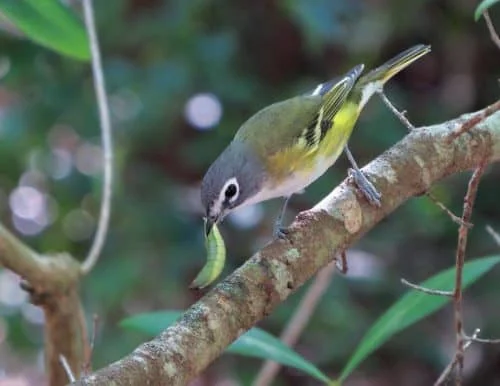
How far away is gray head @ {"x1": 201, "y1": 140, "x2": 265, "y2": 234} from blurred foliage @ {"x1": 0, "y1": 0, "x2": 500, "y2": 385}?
83 cm

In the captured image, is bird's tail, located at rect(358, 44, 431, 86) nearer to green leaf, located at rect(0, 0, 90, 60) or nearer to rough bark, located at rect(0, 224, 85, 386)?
green leaf, located at rect(0, 0, 90, 60)

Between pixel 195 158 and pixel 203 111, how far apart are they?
0.17m

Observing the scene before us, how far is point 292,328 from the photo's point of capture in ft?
7.93

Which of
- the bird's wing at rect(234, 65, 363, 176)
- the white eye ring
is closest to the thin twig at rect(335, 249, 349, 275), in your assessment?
the white eye ring

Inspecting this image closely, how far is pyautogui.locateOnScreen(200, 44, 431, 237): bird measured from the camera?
184 cm

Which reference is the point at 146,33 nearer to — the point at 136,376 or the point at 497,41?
the point at 497,41

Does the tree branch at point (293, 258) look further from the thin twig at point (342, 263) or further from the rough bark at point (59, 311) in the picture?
the rough bark at point (59, 311)

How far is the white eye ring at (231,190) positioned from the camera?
5.97 ft

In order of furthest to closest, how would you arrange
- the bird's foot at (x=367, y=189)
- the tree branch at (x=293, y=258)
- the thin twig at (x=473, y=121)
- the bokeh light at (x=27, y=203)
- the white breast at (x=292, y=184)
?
the bokeh light at (x=27, y=203), the white breast at (x=292, y=184), the bird's foot at (x=367, y=189), the thin twig at (x=473, y=121), the tree branch at (x=293, y=258)

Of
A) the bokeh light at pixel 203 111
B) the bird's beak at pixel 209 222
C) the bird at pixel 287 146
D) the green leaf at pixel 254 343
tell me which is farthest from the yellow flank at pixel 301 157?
the bokeh light at pixel 203 111

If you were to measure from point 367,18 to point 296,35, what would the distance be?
0.37 metres

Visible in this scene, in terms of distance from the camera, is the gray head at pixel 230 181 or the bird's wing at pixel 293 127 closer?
the gray head at pixel 230 181

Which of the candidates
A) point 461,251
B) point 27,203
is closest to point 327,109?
point 461,251

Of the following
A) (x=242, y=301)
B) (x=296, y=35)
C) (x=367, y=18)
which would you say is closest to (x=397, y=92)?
(x=367, y=18)
